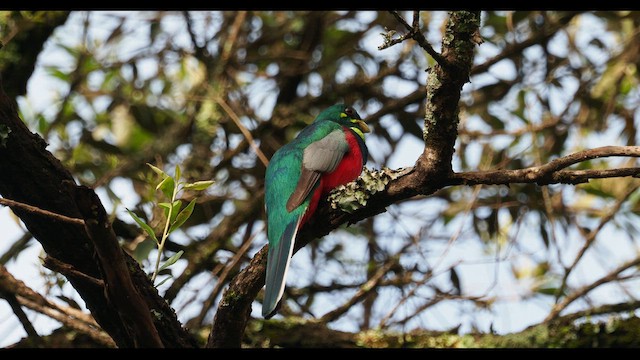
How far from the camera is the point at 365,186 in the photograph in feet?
9.76

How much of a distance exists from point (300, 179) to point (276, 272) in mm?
826

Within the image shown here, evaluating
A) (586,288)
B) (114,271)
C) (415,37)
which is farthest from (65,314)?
(586,288)

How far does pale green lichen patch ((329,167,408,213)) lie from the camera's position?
9.70ft

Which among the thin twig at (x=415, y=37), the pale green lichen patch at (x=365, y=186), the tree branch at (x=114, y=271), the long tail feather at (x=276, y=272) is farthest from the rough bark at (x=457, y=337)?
the thin twig at (x=415, y=37)

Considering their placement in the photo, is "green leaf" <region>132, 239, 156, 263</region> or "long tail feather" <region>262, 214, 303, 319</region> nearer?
"long tail feather" <region>262, 214, 303, 319</region>

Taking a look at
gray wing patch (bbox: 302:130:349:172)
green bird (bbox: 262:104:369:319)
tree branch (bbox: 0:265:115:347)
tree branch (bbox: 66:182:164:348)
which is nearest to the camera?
tree branch (bbox: 66:182:164:348)

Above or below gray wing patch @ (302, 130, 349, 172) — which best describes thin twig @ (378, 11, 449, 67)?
below

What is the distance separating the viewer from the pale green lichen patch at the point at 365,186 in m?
2.96

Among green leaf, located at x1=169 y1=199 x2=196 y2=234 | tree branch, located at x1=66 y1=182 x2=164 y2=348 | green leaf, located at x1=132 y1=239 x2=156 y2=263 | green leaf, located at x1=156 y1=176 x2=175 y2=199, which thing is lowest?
tree branch, located at x1=66 y1=182 x2=164 y2=348

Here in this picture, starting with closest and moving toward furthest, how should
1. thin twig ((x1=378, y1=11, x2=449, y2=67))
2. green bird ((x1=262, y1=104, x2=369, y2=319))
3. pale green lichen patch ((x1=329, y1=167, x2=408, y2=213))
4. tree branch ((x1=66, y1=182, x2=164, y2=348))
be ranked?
tree branch ((x1=66, y1=182, x2=164, y2=348)) < thin twig ((x1=378, y1=11, x2=449, y2=67)) < pale green lichen patch ((x1=329, y1=167, x2=408, y2=213)) < green bird ((x1=262, y1=104, x2=369, y2=319))

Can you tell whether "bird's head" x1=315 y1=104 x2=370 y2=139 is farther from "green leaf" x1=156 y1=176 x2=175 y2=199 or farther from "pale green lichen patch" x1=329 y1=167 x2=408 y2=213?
"green leaf" x1=156 y1=176 x2=175 y2=199

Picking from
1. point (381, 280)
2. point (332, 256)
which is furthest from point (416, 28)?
point (332, 256)

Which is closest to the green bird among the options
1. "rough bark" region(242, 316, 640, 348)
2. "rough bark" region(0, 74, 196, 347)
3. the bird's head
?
the bird's head

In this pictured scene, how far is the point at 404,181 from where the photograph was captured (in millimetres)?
2926
